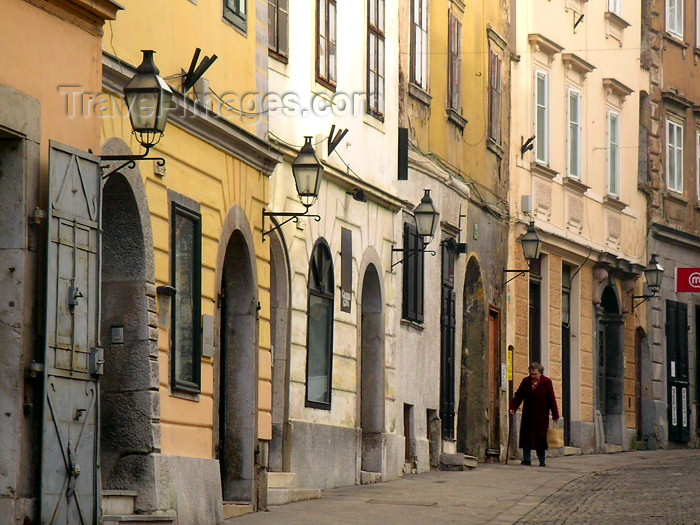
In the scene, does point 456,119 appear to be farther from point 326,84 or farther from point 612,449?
point 612,449

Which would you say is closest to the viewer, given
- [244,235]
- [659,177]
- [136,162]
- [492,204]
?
[136,162]

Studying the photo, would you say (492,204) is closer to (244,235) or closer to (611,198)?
(611,198)

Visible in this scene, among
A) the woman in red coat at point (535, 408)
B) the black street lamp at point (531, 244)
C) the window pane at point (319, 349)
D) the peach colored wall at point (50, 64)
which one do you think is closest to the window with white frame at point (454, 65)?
the black street lamp at point (531, 244)

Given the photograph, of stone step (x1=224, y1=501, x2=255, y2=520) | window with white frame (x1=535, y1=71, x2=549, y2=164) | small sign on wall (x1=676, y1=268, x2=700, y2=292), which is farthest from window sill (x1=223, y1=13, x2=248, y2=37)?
small sign on wall (x1=676, y1=268, x2=700, y2=292)

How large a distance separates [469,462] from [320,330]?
18.3 feet

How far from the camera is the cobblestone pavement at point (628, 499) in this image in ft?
49.4

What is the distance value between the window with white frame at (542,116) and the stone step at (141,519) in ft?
56.5

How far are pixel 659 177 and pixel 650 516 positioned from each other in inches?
779

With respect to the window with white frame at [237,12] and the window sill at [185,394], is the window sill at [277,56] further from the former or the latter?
the window sill at [185,394]

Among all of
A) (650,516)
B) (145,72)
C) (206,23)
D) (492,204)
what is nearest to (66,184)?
(145,72)

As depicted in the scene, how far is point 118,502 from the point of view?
1252cm

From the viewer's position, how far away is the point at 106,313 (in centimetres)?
1313

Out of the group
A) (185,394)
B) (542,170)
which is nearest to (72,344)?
(185,394)

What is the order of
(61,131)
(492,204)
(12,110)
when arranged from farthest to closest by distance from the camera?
(492,204), (61,131), (12,110)
